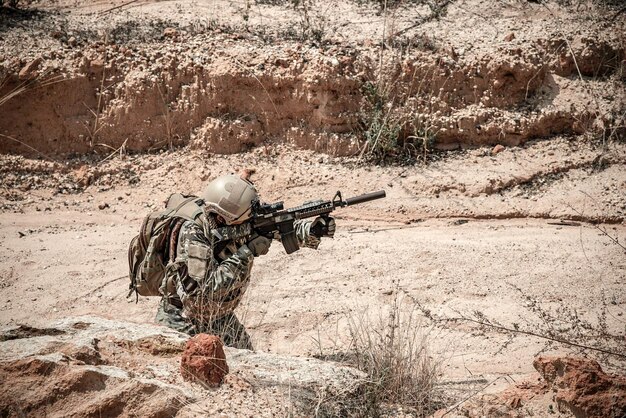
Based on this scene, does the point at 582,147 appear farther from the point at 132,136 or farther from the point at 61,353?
the point at 61,353

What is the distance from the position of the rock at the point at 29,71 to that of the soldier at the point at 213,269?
4329mm

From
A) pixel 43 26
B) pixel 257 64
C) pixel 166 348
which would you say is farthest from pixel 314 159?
pixel 166 348

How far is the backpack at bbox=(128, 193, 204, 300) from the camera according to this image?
5.06 meters

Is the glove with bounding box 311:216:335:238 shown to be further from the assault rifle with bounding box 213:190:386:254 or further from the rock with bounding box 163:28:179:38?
the rock with bounding box 163:28:179:38

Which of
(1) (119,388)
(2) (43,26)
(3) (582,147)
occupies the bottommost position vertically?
(3) (582,147)

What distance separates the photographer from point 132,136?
853 centimetres

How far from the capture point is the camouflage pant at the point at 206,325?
4.93 meters

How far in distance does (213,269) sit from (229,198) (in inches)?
19.2

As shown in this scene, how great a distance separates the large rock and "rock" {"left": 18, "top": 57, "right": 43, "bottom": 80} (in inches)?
188

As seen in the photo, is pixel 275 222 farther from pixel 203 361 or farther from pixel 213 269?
pixel 203 361

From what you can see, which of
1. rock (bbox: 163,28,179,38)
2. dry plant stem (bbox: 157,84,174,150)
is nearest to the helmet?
dry plant stem (bbox: 157,84,174,150)

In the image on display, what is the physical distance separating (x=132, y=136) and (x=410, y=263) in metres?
3.84

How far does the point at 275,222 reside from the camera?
5188 mm

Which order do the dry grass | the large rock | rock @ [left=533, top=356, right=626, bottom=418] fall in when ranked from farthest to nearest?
1. the dry grass
2. rock @ [left=533, top=356, right=626, bottom=418]
3. the large rock
